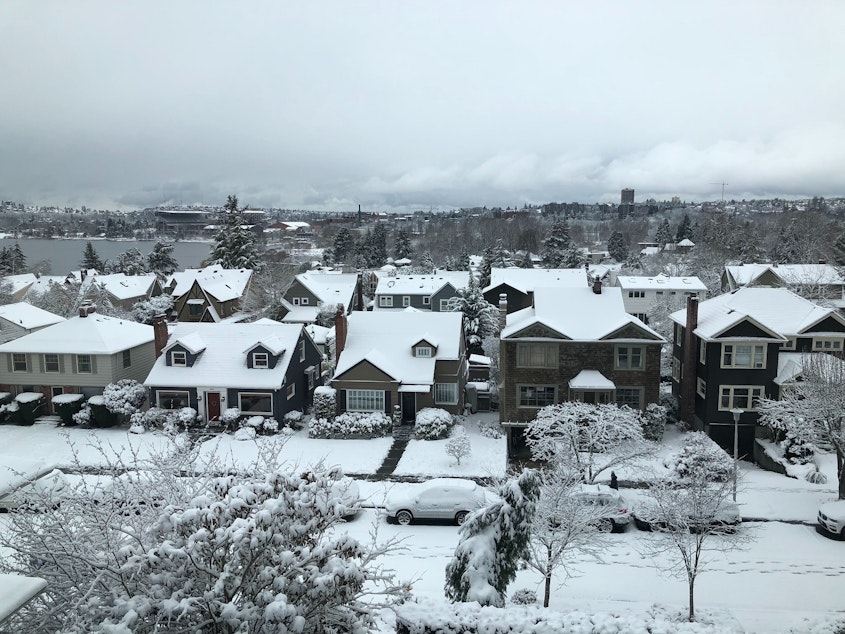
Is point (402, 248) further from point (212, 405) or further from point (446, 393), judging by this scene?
point (212, 405)

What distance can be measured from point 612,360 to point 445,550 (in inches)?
620

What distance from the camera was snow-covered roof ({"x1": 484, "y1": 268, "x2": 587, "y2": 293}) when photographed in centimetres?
6731

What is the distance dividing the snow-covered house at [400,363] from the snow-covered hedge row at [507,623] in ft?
69.4

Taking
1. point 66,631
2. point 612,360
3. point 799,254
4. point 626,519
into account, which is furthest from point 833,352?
point 799,254

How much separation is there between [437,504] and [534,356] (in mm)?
12363

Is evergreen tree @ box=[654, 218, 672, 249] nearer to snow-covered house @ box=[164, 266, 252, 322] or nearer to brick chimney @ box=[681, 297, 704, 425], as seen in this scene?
snow-covered house @ box=[164, 266, 252, 322]

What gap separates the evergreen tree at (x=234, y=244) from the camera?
272ft

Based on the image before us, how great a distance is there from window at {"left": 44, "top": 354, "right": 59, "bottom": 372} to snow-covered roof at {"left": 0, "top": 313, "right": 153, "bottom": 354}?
430 mm

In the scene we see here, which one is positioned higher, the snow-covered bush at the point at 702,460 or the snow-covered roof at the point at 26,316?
the snow-covered roof at the point at 26,316

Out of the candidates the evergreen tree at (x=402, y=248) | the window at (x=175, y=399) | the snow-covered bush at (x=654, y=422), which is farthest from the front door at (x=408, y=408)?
the evergreen tree at (x=402, y=248)

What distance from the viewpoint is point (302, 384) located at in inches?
1495

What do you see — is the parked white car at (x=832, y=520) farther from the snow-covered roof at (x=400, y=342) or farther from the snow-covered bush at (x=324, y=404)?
the snow-covered bush at (x=324, y=404)

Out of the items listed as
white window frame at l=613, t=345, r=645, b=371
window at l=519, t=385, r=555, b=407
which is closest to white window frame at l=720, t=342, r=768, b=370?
white window frame at l=613, t=345, r=645, b=371

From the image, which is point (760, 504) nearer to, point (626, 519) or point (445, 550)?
point (626, 519)
